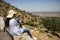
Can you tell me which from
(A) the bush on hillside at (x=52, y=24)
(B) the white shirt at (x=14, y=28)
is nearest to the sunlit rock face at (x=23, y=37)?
(B) the white shirt at (x=14, y=28)

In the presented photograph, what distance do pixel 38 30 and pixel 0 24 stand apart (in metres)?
3.77

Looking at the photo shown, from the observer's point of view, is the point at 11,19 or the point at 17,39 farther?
the point at 17,39

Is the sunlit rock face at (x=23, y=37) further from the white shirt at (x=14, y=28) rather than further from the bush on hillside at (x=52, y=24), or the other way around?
the bush on hillside at (x=52, y=24)

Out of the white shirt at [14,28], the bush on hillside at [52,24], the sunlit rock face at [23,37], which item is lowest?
the bush on hillside at [52,24]

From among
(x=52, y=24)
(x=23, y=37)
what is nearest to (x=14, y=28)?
(x=23, y=37)

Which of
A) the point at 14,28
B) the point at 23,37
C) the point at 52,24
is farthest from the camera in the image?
the point at 52,24

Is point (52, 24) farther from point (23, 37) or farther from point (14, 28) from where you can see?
point (14, 28)

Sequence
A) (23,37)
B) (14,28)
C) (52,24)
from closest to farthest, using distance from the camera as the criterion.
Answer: (14,28) < (23,37) < (52,24)

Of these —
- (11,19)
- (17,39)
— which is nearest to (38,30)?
(17,39)

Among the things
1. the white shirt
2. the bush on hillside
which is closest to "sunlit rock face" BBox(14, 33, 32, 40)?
the white shirt

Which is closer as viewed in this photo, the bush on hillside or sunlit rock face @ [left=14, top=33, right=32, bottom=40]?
sunlit rock face @ [left=14, top=33, right=32, bottom=40]

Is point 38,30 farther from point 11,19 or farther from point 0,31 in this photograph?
point 11,19

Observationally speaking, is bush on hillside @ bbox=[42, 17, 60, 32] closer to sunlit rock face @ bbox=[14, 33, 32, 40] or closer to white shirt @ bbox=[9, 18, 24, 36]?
sunlit rock face @ bbox=[14, 33, 32, 40]

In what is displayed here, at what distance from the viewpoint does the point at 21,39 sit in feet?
37.6
